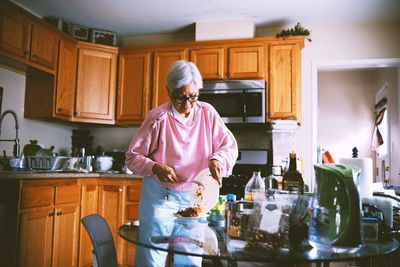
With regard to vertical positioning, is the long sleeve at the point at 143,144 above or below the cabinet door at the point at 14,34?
below

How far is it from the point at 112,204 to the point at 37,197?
888 mm

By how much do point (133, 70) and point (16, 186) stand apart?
A: 6.51 ft

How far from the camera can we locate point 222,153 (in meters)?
1.51

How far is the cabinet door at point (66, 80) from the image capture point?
3621mm

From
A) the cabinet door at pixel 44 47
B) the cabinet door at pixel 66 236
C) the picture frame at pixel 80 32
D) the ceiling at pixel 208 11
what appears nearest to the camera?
the cabinet door at pixel 66 236

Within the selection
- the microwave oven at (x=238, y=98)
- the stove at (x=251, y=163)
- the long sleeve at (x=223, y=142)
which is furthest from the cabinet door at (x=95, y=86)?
the long sleeve at (x=223, y=142)

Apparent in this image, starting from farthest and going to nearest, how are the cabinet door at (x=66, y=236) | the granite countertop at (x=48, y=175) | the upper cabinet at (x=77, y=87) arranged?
the upper cabinet at (x=77, y=87) < the cabinet door at (x=66, y=236) < the granite countertop at (x=48, y=175)

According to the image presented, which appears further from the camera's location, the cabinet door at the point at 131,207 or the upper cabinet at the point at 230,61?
the upper cabinet at the point at 230,61

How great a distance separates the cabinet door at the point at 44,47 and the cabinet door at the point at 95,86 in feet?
1.21

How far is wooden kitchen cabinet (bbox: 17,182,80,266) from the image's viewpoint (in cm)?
246

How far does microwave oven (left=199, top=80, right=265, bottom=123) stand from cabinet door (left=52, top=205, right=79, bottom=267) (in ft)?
5.68

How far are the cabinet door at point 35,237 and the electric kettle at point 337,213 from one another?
7.06 ft

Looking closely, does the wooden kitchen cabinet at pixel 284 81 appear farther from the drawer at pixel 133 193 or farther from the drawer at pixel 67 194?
the drawer at pixel 67 194

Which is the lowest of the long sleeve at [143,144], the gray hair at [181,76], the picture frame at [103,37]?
the long sleeve at [143,144]
